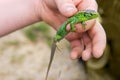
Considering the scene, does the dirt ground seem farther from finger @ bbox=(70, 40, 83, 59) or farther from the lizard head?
the lizard head

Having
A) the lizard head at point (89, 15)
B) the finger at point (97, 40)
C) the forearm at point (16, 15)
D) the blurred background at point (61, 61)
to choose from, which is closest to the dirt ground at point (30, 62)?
the blurred background at point (61, 61)

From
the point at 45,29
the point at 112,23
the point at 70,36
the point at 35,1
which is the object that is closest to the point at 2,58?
the point at 45,29

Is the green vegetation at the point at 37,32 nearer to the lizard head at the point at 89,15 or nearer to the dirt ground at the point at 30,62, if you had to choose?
the dirt ground at the point at 30,62

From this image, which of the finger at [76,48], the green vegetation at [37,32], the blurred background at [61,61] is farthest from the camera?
the green vegetation at [37,32]

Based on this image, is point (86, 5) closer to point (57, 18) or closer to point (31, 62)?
point (57, 18)

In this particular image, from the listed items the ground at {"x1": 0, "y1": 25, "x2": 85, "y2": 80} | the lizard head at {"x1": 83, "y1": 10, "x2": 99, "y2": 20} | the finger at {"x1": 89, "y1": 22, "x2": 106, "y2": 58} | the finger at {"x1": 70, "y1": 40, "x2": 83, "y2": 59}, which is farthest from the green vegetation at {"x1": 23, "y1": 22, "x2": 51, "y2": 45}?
the lizard head at {"x1": 83, "y1": 10, "x2": 99, "y2": 20}

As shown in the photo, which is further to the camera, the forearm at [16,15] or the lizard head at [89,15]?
the forearm at [16,15]

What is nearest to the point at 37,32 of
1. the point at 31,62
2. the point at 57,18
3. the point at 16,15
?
the point at 31,62

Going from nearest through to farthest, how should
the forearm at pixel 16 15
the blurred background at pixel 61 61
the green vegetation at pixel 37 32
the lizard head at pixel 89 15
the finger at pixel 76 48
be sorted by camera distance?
1. the lizard head at pixel 89 15
2. the finger at pixel 76 48
3. the forearm at pixel 16 15
4. the blurred background at pixel 61 61
5. the green vegetation at pixel 37 32
